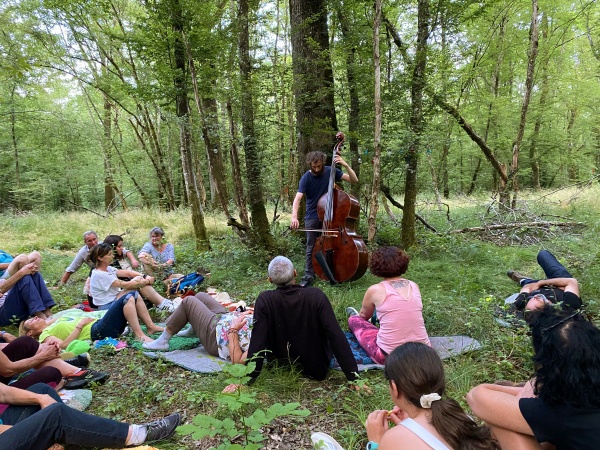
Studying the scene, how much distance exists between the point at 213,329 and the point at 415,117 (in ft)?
14.1

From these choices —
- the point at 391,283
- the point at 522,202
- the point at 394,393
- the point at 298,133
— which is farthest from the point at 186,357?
the point at 522,202

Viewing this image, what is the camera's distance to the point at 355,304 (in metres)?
4.09

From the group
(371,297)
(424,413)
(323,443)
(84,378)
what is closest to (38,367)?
(84,378)

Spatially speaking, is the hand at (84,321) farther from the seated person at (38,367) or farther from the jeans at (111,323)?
the seated person at (38,367)

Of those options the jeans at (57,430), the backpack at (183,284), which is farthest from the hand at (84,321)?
the jeans at (57,430)

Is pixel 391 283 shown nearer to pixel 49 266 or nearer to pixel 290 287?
pixel 290 287

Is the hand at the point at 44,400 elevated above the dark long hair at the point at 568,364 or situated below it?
below

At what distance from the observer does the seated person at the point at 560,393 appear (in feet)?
4.75

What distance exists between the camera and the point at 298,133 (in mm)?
6012

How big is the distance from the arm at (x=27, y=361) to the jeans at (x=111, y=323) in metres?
1.03

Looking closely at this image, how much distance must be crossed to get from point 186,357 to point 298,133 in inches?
156

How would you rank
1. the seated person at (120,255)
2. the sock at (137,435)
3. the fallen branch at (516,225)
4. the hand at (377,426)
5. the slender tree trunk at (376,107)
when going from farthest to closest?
1. the fallen branch at (516,225)
2. the seated person at (120,255)
3. the slender tree trunk at (376,107)
4. the sock at (137,435)
5. the hand at (377,426)

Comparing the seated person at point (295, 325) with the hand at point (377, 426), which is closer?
the hand at point (377, 426)

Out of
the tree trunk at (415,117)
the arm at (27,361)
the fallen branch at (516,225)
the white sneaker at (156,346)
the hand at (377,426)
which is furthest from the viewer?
the fallen branch at (516,225)
